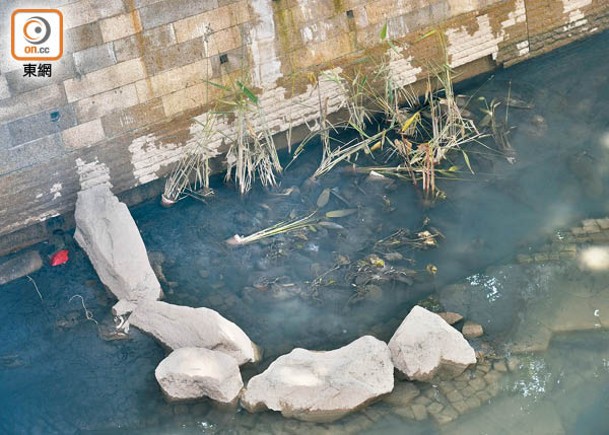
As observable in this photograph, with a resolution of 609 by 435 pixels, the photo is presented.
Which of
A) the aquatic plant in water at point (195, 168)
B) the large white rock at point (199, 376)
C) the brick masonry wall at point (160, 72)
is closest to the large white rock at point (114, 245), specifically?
the brick masonry wall at point (160, 72)

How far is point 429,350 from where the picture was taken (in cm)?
714

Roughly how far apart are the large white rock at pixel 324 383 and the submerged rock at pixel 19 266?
2996 mm

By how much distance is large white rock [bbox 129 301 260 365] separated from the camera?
736 centimetres

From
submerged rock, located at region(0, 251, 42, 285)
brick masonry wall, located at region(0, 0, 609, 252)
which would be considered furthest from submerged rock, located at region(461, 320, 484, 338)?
submerged rock, located at region(0, 251, 42, 285)

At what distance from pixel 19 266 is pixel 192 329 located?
2376 millimetres

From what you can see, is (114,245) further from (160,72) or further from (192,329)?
(160,72)

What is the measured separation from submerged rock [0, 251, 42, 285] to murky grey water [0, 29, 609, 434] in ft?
0.31

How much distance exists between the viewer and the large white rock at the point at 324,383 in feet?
22.7

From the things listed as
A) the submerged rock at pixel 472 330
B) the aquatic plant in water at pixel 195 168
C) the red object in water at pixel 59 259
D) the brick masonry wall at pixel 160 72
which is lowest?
the submerged rock at pixel 472 330

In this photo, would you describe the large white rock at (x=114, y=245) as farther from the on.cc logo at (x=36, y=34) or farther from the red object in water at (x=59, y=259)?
the on.cc logo at (x=36, y=34)

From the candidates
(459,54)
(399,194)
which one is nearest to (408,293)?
(399,194)

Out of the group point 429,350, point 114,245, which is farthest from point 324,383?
point 114,245

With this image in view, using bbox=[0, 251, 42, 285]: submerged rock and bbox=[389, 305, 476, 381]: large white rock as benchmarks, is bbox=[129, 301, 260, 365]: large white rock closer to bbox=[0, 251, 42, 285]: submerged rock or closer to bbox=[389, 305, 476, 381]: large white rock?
bbox=[389, 305, 476, 381]: large white rock

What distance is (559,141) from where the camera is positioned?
9.55 m
